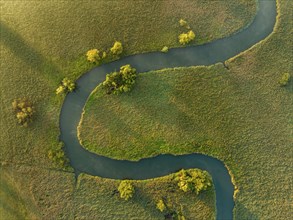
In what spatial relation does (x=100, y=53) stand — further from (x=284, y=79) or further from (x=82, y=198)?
(x=284, y=79)

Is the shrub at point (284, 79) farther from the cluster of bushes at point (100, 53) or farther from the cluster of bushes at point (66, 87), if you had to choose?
the cluster of bushes at point (66, 87)

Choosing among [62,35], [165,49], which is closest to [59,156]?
[62,35]

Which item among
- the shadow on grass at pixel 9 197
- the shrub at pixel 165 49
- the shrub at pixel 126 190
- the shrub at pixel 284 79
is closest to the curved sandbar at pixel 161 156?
the shrub at pixel 165 49

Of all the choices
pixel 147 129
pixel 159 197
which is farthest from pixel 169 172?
pixel 147 129

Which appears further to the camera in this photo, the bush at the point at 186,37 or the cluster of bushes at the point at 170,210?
the bush at the point at 186,37

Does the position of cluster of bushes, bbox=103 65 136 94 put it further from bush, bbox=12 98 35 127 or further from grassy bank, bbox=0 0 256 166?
bush, bbox=12 98 35 127
